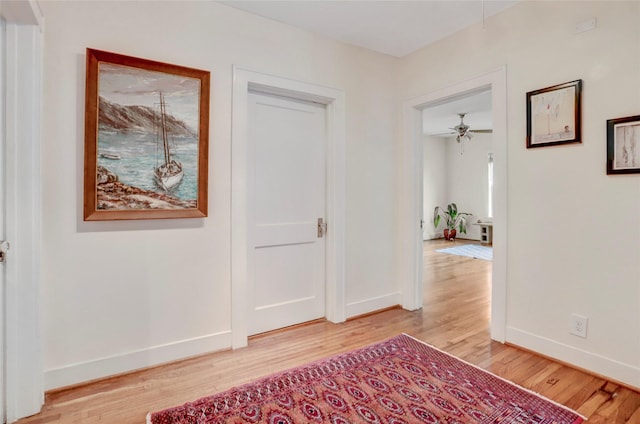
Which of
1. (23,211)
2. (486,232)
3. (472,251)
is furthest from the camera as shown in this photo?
(486,232)

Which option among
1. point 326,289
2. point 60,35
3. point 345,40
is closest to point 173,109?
point 60,35

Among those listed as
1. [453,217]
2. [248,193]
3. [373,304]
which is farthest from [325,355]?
[453,217]

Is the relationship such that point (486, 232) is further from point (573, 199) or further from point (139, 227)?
point (139, 227)

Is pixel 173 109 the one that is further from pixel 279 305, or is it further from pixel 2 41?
pixel 279 305

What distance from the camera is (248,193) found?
272 centimetres

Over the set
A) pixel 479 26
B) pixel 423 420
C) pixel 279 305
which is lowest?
pixel 423 420

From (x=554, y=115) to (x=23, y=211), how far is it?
3.28 metres

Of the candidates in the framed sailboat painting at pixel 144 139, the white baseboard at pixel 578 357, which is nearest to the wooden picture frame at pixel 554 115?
the white baseboard at pixel 578 357

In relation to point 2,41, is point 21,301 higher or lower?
lower

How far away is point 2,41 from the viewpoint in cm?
170

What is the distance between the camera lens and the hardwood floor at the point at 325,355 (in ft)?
5.96

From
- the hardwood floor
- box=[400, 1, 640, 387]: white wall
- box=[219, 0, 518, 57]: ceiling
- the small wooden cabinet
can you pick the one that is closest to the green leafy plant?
the small wooden cabinet

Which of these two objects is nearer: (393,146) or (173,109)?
(173,109)

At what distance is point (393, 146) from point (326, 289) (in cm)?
159
